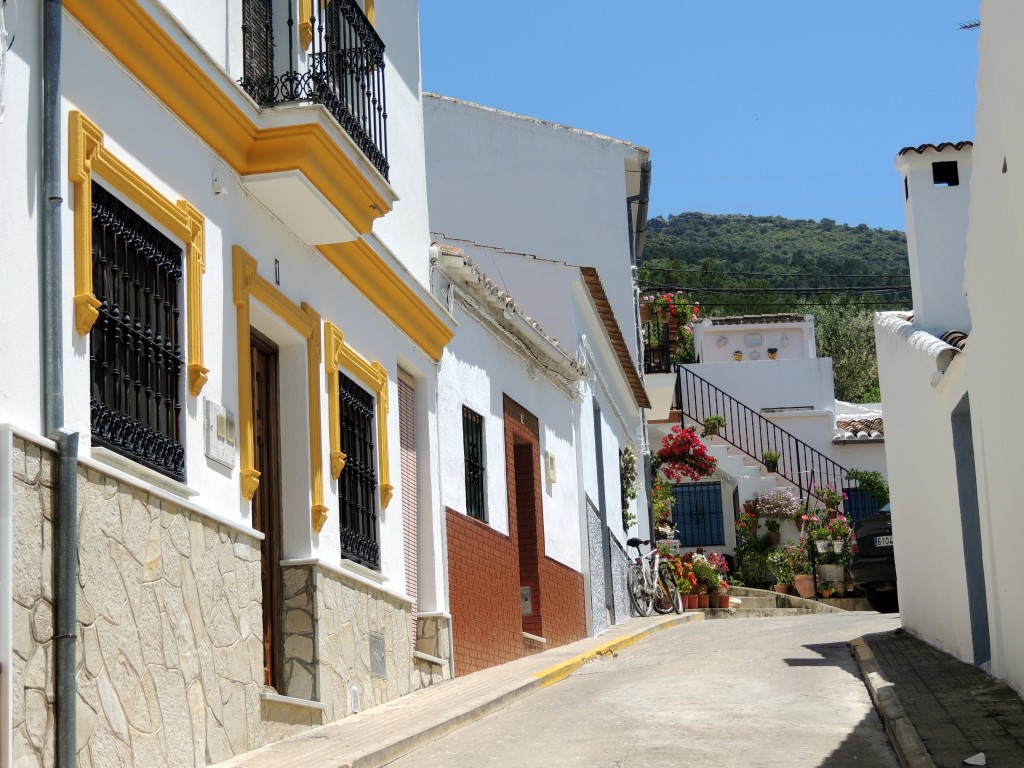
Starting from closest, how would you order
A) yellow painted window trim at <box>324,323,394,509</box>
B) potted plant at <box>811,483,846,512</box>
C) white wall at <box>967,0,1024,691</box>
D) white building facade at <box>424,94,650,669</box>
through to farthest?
white wall at <box>967,0,1024,691</box>
yellow painted window trim at <box>324,323,394,509</box>
white building facade at <box>424,94,650,669</box>
potted plant at <box>811,483,846,512</box>

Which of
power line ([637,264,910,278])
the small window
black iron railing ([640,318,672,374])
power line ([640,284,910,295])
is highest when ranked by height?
power line ([637,264,910,278])

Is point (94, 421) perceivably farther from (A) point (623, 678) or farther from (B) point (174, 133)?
(A) point (623, 678)


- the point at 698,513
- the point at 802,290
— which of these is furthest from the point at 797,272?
the point at 698,513

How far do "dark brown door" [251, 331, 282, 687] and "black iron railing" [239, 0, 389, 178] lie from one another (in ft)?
5.74

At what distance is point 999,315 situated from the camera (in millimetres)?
9641

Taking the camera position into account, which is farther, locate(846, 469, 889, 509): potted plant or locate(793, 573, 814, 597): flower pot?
locate(846, 469, 889, 509): potted plant

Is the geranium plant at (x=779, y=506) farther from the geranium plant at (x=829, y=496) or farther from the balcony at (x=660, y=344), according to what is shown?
the balcony at (x=660, y=344)

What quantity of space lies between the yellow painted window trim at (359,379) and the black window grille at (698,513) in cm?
2089

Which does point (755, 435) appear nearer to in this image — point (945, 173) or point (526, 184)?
point (526, 184)

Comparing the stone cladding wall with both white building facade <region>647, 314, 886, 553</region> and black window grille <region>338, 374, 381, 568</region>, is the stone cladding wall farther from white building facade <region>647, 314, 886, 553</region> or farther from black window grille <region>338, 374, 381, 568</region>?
white building facade <region>647, 314, 886, 553</region>

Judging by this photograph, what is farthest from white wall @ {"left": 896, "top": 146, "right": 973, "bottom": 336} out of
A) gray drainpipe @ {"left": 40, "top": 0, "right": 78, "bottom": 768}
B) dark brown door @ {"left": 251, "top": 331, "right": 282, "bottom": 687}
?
gray drainpipe @ {"left": 40, "top": 0, "right": 78, "bottom": 768}

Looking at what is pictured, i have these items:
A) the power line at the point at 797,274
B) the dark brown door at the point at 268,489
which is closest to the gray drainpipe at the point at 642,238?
the dark brown door at the point at 268,489

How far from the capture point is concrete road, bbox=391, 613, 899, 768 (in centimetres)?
884

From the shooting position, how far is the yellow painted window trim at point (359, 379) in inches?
438
